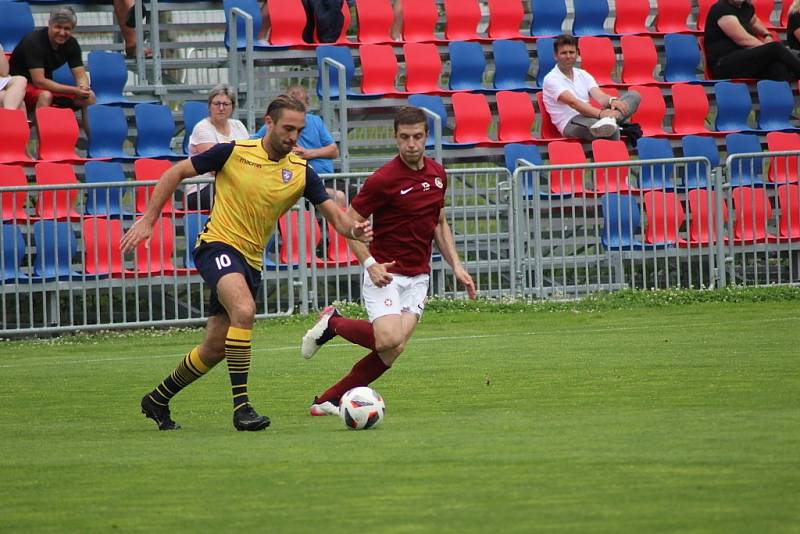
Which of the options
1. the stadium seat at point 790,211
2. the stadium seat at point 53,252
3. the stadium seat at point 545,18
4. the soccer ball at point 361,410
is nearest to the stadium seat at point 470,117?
the stadium seat at point 545,18

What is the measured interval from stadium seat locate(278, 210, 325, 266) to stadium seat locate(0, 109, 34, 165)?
3.35m

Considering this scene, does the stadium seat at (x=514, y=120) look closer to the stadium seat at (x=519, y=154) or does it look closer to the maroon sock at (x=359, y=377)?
the stadium seat at (x=519, y=154)

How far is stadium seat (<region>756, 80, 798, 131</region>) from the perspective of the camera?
68.1ft

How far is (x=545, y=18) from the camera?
2162 centimetres

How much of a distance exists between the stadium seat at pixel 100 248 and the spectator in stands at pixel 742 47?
9.82 m

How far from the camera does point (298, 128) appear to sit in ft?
29.4

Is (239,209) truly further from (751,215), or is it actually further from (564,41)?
(564,41)

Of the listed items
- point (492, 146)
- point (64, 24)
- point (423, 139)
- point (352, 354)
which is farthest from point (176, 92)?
point (423, 139)

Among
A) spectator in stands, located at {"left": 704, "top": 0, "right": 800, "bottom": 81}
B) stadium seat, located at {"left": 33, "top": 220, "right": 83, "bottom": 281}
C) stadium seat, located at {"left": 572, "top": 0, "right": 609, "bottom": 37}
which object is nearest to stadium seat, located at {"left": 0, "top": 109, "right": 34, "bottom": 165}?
stadium seat, located at {"left": 33, "top": 220, "right": 83, "bottom": 281}

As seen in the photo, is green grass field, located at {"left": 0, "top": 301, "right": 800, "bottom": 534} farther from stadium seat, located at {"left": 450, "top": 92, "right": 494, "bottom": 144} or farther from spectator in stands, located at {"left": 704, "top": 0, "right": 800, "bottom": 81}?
spectator in stands, located at {"left": 704, "top": 0, "right": 800, "bottom": 81}

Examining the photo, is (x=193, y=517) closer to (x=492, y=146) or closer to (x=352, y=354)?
(x=352, y=354)

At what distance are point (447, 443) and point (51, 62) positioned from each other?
11.7 metres

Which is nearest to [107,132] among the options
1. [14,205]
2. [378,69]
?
[14,205]

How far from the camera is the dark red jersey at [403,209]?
9.87 meters
